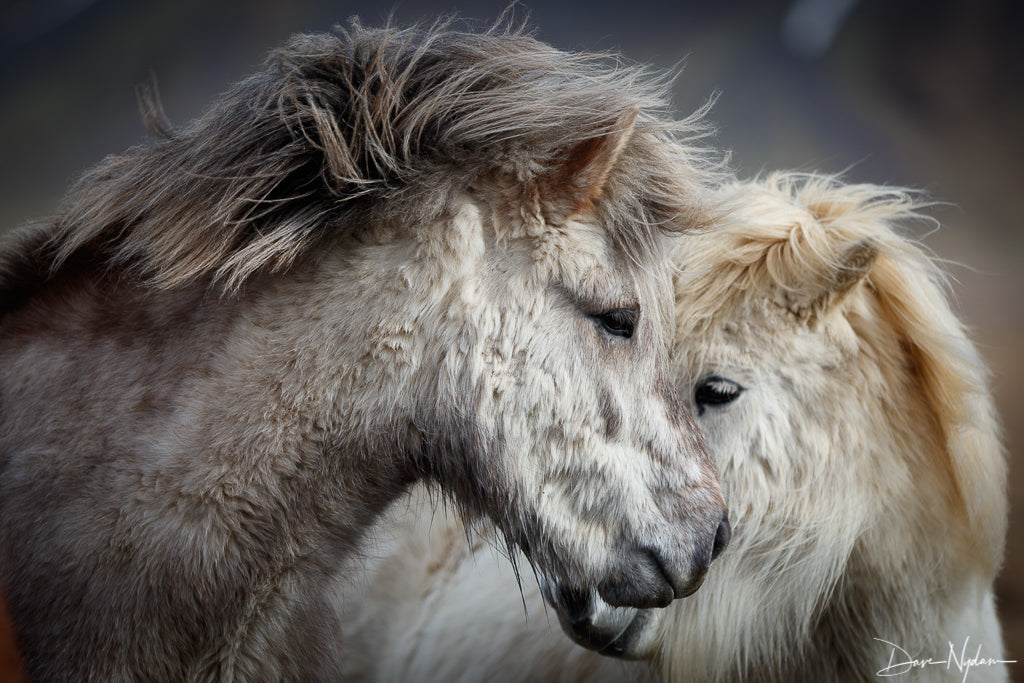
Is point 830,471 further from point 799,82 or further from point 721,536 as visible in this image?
point 799,82

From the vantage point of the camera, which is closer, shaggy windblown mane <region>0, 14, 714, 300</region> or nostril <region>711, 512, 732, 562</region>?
shaggy windblown mane <region>0, 14, 714, 300</region>

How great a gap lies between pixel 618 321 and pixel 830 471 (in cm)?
56

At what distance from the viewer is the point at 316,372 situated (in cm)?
95

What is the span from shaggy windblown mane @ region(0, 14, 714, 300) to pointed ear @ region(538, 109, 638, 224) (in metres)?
0.01

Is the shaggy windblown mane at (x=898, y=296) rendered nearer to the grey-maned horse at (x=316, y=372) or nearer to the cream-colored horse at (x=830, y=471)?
the cream-colored horse at (x=830, y=471)

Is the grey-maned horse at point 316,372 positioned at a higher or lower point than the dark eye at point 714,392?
higher

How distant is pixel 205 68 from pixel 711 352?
199 cm

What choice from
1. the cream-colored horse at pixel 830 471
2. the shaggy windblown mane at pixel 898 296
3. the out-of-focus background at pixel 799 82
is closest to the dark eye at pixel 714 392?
the cream-colored horse at pixel 830 471

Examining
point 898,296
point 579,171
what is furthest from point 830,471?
point 579,171

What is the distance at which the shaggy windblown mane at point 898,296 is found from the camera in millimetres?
1271

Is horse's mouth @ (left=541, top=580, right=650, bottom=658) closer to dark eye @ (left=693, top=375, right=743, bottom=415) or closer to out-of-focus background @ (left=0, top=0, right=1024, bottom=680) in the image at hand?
dark eye @ (left=693, top=375, right=743, bottom=415)

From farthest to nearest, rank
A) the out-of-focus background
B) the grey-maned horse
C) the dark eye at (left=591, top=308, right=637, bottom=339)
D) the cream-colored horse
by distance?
the out-of-focus background
the cream-colored horse
the dark eye at (left=591, top=308, right=637, bottom=339)
the grey-maned horse

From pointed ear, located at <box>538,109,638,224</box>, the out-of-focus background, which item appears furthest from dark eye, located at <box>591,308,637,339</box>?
the out-of-focus background

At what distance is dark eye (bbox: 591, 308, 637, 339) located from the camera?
3.38 feet
